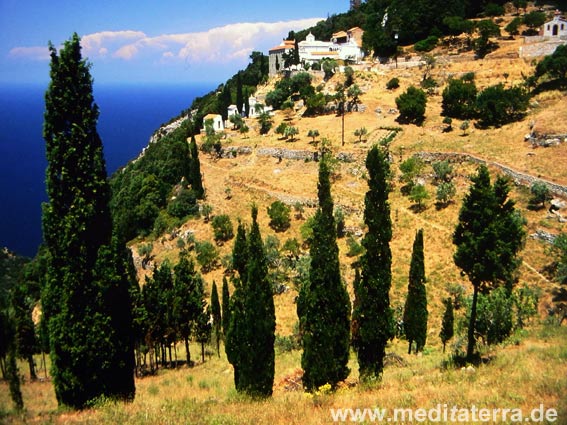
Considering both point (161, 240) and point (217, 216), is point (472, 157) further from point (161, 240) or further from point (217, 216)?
point (161, 240)

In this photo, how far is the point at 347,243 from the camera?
42.7 meters

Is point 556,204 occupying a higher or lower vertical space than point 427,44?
lower

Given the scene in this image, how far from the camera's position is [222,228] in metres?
48.7

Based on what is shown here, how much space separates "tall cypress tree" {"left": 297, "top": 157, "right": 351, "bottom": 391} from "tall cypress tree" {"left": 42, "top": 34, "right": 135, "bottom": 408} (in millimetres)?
7703

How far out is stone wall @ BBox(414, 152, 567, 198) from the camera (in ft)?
122

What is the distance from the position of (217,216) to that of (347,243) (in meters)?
17.4

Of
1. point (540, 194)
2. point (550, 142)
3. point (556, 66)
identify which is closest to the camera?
point (540, 194)

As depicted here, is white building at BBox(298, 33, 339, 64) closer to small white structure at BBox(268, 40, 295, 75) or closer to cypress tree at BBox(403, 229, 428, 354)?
small white structure at BBox(268, 40, 295, 75)

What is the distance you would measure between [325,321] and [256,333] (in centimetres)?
306

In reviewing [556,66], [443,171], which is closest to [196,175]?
[443,171]

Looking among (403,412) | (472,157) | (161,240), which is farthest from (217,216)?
(403,412)

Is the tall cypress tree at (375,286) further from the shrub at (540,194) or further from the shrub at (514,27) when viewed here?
the shrub at (514,27)

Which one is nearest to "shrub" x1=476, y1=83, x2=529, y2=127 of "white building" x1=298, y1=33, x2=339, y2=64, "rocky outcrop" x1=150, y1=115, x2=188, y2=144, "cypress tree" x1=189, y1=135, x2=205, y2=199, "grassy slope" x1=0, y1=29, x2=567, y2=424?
"grassy slope" x1=0, y1=29, x2=567, y2=424

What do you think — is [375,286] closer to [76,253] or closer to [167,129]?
[76,253]
